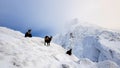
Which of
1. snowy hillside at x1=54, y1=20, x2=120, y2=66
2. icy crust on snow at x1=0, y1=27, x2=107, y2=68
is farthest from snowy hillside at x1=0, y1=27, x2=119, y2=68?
snowy hillside at x1=54, y1=20, x2=120, y2=66

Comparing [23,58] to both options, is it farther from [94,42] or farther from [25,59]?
[94,42]

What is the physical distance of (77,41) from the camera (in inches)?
3671

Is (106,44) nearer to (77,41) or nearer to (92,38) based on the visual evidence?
(92,38)

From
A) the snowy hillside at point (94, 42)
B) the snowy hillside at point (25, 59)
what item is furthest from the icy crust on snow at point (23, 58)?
the snowy hillside at point (94, 42)

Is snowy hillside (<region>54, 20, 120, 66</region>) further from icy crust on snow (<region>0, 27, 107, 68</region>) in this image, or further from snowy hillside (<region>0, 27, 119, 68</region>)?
icy crust on snow (<region>0, 27, 107, 68</region>)

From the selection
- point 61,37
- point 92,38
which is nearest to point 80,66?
point 92,38

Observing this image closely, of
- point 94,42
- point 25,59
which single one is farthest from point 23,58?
point 94,42

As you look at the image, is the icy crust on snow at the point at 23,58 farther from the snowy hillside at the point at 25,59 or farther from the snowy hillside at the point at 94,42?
the snowy hillside at the point at 94,42

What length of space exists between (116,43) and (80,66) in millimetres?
57719

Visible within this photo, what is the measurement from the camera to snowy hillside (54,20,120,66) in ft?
241

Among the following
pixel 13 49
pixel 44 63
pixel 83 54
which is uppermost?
pixel 13 49

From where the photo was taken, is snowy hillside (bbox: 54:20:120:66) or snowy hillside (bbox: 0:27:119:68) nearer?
snowy hillside (bbox: 0:27:119:68)

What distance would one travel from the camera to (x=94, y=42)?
82.7m

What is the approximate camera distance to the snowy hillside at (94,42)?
7356cm
